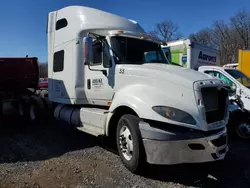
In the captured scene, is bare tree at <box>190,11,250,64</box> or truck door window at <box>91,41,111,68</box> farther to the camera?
bare tree at <box>190,11,250,64</box>

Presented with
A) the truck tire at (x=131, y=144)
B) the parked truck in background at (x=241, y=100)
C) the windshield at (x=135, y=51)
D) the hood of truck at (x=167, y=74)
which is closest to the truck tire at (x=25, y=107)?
the windshield at (x=135, y=51)

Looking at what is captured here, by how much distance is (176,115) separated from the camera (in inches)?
163

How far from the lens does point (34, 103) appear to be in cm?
Answer: 940

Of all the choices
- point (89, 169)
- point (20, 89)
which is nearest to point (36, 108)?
point (20, 89)

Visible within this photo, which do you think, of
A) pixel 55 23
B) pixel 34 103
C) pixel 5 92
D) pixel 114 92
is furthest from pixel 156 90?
pixel 5 92

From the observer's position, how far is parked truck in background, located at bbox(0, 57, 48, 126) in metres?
9.27

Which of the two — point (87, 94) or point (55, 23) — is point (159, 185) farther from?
point (55, 23)

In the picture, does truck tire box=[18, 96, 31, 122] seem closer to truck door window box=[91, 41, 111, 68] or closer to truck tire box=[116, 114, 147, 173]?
truck door window box=[91, 41, 111, 68]

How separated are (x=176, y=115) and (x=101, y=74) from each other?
2.46 m

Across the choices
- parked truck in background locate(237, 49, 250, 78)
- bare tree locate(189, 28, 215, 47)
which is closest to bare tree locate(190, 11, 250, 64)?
bare tree locate(189, 28, 215, 47)

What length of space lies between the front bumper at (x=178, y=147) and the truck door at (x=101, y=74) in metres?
1.92

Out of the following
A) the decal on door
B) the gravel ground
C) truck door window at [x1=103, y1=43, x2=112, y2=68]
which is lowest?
the gravel ground

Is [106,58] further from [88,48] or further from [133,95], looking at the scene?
[133,95]

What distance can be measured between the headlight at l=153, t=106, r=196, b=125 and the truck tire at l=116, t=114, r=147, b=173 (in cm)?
58
